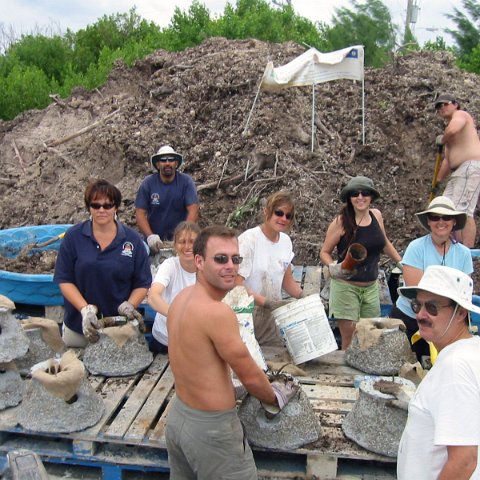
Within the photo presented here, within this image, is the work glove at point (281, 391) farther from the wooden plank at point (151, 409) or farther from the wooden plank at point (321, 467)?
the wooden plank at point (151, 409)

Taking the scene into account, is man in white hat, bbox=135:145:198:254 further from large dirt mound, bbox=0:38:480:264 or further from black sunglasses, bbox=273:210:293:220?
black sunglasses, bbox=273:210:293:220

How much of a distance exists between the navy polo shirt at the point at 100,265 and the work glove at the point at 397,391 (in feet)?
5.43

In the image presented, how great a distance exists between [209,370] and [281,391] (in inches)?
23.6

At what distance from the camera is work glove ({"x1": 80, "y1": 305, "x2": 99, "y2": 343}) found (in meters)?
3.65

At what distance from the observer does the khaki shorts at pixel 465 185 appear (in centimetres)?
601

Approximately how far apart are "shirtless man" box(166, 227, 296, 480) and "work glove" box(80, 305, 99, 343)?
119cm

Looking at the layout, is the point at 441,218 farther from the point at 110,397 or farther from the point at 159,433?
the point at 110,397

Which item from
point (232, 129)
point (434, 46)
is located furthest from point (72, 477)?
point (434, 46)

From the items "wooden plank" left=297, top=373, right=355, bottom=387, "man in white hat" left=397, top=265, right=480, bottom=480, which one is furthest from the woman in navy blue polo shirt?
"man in white hat" left=397, top=265, right=480, bottom=480

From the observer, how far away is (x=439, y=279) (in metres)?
2.11

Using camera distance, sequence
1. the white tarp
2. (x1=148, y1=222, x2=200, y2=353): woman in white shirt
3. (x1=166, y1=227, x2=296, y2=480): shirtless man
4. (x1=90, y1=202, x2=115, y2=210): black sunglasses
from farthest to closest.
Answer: the white tarp → (x1=90, y1=202, x2=115, y2=210): black sunglasses → (x1=148, y1=222, x2=200, y2=353): woman in white shirt → (x1=166, y1=227, x2=296, y2=480): shirtless man

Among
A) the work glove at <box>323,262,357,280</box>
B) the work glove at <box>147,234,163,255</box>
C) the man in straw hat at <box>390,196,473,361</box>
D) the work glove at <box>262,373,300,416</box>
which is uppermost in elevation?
the man in straw hat at <box>390,196,473,361</box>

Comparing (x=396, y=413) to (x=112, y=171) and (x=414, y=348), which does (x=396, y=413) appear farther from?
(x=112, y=171)

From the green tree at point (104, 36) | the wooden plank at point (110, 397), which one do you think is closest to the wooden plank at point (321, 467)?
the wooden plank at point (110, 397)
